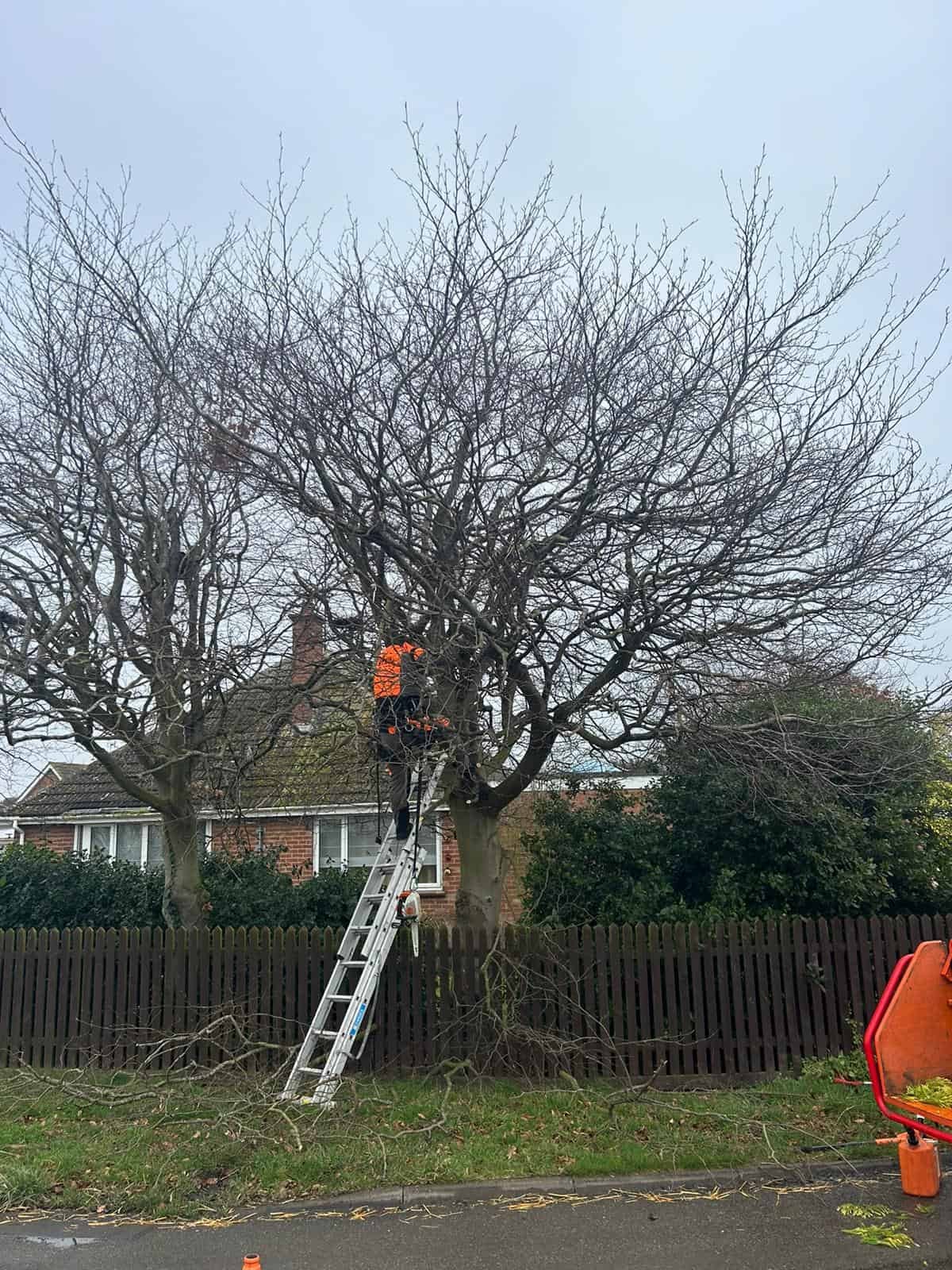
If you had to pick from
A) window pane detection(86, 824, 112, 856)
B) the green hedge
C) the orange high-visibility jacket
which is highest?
the orange high-visibility jacket

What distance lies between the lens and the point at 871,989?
28.4 feet

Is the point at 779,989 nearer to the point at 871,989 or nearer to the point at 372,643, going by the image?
the point at 871,989

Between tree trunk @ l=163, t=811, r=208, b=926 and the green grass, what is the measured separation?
2.36 m

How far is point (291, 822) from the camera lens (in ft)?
48.3

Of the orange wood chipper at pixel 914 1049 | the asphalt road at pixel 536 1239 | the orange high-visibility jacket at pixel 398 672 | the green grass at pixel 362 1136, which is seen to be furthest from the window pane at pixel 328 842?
the orange wood chipper at pixel 914 1049

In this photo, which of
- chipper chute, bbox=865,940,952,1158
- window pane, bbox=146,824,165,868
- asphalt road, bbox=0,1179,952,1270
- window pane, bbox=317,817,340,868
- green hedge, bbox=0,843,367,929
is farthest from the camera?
window pane, bbox=146,824,165,868

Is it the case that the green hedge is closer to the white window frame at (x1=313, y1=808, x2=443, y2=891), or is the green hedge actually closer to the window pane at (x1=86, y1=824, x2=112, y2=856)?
the white window frame at (x1=313, y1=808, x2=443, y2=891)

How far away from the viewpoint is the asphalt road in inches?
193

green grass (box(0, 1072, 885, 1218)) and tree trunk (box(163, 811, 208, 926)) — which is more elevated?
tree trunk (box(163, 811, 208, 926))

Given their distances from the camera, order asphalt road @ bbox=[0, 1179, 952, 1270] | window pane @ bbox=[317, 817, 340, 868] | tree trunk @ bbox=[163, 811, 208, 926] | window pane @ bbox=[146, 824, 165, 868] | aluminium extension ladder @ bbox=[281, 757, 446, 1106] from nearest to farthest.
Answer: asphalt road @ bbox=[0, 1179, 952, 1270]
aluminium extension ladder @ bbox=[281, 757, 446, 1106]
tree trunk @ bbox=[163, 811, 208, 926]
window pane @ bbox=[317, 817, 340, 868]
window pane @ bbox=[146, 824, 165, 868]

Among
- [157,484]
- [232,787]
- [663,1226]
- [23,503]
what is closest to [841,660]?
[663,1226]

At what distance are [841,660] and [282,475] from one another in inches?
212

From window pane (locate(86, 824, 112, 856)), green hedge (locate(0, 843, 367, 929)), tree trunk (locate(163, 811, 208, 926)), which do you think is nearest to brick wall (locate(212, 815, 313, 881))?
green hedge (locate(0, 843, 367, 929))

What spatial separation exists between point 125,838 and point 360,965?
917 centimetres
